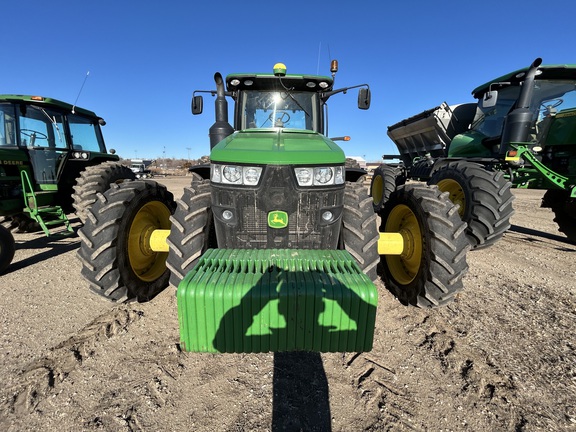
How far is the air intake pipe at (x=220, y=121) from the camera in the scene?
3570 mm

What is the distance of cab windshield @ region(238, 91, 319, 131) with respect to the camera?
342 cm

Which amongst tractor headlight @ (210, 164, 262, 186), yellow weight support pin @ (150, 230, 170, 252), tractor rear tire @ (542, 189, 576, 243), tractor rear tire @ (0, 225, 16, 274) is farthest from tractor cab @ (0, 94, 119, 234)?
tractor rear tire @ (542, 189, 576, 243)

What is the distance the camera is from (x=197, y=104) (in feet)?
12.1

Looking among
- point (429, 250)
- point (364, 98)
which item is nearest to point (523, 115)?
point (364, 98)

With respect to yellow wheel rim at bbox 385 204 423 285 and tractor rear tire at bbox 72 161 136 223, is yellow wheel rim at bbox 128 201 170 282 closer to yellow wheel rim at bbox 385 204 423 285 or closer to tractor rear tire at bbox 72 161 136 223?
tractor rear tire at bbox 72 161 136 223

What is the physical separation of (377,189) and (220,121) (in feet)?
19.4

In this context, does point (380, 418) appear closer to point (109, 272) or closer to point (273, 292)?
point (273, 292)

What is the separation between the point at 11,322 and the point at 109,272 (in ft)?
4.65

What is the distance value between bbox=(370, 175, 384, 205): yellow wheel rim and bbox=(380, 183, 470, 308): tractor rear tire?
16.5ft

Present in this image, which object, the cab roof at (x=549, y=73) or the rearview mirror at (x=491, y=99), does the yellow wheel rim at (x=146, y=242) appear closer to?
the rearview mirror at (x=491, y=99)

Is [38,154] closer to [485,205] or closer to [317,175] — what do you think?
[317,175]

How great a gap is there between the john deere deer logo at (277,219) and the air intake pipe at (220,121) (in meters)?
1.83

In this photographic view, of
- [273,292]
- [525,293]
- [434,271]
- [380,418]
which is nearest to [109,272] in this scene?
[273,292]

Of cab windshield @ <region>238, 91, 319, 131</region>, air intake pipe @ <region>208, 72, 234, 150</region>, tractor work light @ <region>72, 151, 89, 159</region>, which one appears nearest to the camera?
cab windshield @ <region>238, 91, 319, 131</region>
